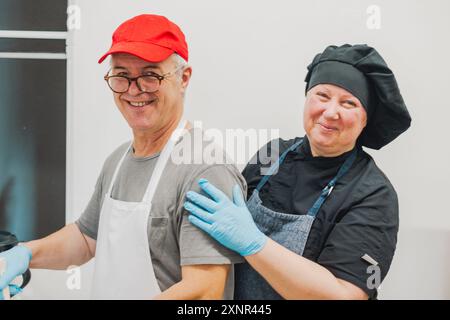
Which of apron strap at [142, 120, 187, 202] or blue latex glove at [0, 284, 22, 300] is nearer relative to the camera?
apron strap at [142, 120, 187, 202]

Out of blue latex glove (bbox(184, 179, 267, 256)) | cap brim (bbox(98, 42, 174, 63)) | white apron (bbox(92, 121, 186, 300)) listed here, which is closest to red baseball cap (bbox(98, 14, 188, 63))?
cap brim (bbox(98, 42, 174, 63))

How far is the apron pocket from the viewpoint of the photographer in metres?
1.19

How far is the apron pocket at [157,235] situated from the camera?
1.19 metres

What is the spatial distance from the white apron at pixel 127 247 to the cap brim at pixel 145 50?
0.23 m

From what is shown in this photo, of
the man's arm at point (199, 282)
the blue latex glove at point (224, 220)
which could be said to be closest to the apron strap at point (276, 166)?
the blue latex glove at point (224, 220)

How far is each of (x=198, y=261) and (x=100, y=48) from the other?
75 centimetres

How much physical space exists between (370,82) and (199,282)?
743mm

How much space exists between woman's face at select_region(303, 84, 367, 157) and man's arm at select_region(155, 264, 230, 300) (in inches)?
18.2

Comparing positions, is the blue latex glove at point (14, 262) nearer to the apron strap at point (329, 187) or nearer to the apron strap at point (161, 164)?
the apron strap at point (161, 164)

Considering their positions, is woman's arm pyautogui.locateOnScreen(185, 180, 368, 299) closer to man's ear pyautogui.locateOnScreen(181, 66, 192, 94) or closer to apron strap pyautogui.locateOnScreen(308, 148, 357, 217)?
apron strap pyautogui.locateOnScreen(308, 148, 357, 217)

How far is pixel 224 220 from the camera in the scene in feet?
3.83

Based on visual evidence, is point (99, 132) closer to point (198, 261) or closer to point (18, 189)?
point (18, 189)

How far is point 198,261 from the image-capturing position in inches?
44.4

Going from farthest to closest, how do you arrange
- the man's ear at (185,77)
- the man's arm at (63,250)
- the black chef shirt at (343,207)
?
the man's arm at (63,250) < the man's ear at (185,77) < the black chef shirt at (343,207)
